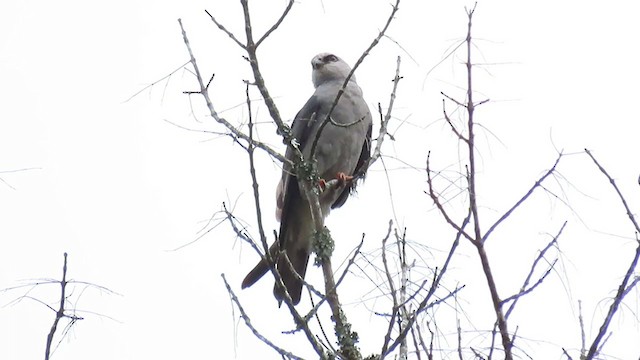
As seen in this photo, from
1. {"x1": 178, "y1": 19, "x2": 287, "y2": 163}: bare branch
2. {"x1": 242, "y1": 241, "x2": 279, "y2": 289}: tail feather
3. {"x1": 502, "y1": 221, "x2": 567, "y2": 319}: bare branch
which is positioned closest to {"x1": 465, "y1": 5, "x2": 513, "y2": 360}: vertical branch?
{"x1": 502, "y1": 221, "x2": 567, "y2": 319}: bare branch

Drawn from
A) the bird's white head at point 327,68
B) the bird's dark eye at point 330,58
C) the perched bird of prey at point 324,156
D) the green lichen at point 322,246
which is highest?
the bird's dark eye at point 330,58

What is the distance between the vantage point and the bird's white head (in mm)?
6395

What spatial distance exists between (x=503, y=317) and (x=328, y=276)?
4.14 ft

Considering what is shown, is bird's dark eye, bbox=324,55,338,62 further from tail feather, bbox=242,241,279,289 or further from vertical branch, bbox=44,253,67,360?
vertical branch, bbox=44,253,67,360

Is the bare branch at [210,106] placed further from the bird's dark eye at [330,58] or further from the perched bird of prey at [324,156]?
the bird's dark eye at [330,58]

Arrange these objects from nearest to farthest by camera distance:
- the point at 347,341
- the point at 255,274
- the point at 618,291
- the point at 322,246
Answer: the point at 618,291, the point at 347,341, the point at 322,246, the point at 255,274

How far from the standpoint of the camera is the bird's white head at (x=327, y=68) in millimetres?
6395

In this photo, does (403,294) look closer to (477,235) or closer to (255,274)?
(477,235)

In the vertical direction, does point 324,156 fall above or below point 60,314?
above

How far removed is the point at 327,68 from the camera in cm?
644

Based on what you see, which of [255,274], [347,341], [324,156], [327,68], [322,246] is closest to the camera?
[347,341]

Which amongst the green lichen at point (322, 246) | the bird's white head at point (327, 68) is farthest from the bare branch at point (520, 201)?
the bird's white head at point (327, 68)

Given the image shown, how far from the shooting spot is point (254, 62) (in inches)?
138

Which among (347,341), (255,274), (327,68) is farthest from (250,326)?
(327,68)
